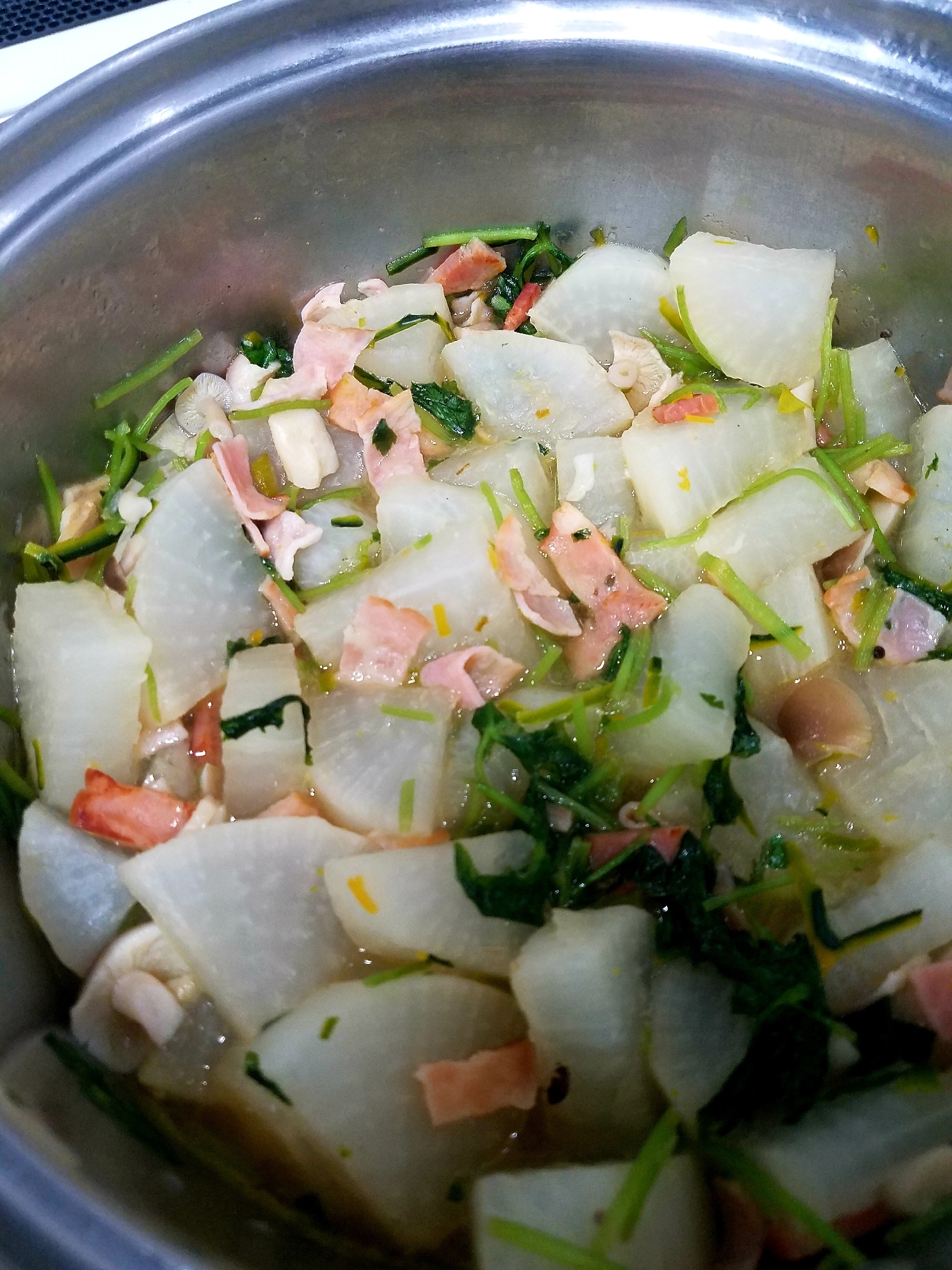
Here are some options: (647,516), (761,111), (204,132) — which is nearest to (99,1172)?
(647,516)

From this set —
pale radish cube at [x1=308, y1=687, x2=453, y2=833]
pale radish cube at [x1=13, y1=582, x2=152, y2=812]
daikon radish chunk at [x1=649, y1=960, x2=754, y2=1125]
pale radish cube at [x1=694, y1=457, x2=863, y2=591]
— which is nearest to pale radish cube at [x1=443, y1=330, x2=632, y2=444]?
pale radish cube at [x1=694, y1=457, x2=863, y2=591]

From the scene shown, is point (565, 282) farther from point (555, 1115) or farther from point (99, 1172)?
point (99, 1172)

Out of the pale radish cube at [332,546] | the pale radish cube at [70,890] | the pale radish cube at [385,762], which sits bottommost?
the pale radish cube at [70,890]

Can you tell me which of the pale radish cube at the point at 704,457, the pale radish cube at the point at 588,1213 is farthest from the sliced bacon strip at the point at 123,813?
the pale radish cube at the point at 704,457

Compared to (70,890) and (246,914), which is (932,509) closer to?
(246,914)

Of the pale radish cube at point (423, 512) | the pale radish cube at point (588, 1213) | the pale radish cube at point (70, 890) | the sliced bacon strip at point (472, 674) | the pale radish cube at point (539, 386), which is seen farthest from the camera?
the pale radish cube at point (539, 386)

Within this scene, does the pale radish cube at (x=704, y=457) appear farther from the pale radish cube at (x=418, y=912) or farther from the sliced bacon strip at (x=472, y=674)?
the pale radish cube at (x=418, y=912)

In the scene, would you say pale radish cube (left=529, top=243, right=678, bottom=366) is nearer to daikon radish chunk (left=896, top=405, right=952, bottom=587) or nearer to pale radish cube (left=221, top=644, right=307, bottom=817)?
daikon radish chunk (left=896, top=405, right=952, bottom=587)
